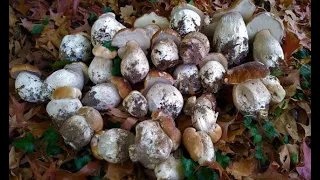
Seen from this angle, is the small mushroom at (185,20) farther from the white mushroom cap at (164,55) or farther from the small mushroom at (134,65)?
the small mushroom at (134,65)

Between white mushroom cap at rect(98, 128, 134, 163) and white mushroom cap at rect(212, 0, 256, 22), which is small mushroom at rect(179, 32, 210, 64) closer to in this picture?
white mushroom cap at rect(212, 0, 256, 22)

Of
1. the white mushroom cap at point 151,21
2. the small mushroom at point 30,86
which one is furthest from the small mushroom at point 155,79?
the small mushroom at point 30,86

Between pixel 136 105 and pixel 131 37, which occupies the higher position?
pixel 131 37

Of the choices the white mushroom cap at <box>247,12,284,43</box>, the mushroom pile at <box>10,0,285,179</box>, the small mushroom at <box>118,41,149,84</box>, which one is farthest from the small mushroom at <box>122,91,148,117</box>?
the white mushroom cap at <box>247,12,284,43</box>

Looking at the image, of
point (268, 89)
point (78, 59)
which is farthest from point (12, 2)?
point (268, 89)

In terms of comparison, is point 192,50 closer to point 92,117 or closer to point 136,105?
point 136,105

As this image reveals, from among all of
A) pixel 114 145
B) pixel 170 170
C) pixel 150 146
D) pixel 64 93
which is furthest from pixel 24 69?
pixel 170 170

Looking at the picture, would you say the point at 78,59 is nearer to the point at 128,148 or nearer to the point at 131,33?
the point at 131,33
